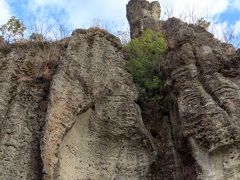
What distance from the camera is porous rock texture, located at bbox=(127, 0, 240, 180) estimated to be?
8.92 meters

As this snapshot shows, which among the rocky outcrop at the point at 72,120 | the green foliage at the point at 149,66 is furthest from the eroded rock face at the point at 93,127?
the green foliage at the point at 149,66

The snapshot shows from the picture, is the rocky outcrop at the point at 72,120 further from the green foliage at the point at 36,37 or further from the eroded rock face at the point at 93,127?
the green foliage at the point at 36,37

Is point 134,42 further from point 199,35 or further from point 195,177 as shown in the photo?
point 195,177

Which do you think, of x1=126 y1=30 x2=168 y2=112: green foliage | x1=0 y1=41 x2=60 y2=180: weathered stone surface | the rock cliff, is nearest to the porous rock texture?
the rock cliff

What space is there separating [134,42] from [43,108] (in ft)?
12.7

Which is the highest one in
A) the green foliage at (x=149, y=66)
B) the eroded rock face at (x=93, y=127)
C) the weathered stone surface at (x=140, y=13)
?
the weathered stone surface at (x=140, y=13)

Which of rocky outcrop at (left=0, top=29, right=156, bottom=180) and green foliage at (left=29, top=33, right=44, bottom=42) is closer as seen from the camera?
rocky outcrop at (left=0, top=29, right=156, bottom=180)

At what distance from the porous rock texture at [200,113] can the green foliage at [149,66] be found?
1.53 ft

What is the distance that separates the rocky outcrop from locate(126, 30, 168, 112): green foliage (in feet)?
1.37

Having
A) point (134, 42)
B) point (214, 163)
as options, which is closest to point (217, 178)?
point (214, 163)

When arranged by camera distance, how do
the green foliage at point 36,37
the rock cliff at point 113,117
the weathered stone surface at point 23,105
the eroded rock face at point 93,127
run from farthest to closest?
1. the green foliage at point 36,37
2. the eroded rock face at point 93,127
3. the weathered stone surface at point 23,105
4. the rock cliff at point 113,117

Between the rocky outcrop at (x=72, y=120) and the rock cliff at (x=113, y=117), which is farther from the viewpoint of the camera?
the rocky outcrop at (x=72, y=120)

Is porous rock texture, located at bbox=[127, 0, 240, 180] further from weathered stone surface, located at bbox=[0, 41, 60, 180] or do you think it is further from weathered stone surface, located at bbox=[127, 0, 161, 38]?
weathered stone surface, located at bbox=[127, 0, 161, 38]

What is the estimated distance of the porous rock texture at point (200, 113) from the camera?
892 cm
